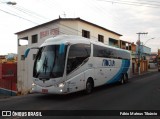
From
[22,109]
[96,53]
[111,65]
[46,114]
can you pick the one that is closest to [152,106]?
[46,114]

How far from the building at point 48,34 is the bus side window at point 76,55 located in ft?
57.9

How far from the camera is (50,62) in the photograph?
13.7 meters

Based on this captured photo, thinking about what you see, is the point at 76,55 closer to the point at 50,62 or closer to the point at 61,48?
the point at 50,62

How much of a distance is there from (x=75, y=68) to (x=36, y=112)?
467cm

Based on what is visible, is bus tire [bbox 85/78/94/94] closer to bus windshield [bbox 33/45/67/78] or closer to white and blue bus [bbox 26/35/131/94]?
white and blue bus [bbox 26/35/131/94]

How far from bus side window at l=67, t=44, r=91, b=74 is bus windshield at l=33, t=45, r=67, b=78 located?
48 centimetres

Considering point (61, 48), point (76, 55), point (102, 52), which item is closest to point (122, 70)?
point (102, 52)

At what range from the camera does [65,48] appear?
14.0m

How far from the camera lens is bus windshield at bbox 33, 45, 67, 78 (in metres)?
13.4

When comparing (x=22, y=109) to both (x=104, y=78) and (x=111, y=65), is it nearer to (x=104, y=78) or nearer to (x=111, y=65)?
(x=104, y=78)

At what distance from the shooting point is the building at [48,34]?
36.2 meters

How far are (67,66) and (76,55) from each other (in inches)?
50.9

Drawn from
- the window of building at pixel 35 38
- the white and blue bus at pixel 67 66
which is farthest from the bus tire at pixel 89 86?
the window of building at pixel 35 38

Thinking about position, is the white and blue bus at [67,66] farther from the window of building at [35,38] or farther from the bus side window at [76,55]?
the window of building at [35,38]
